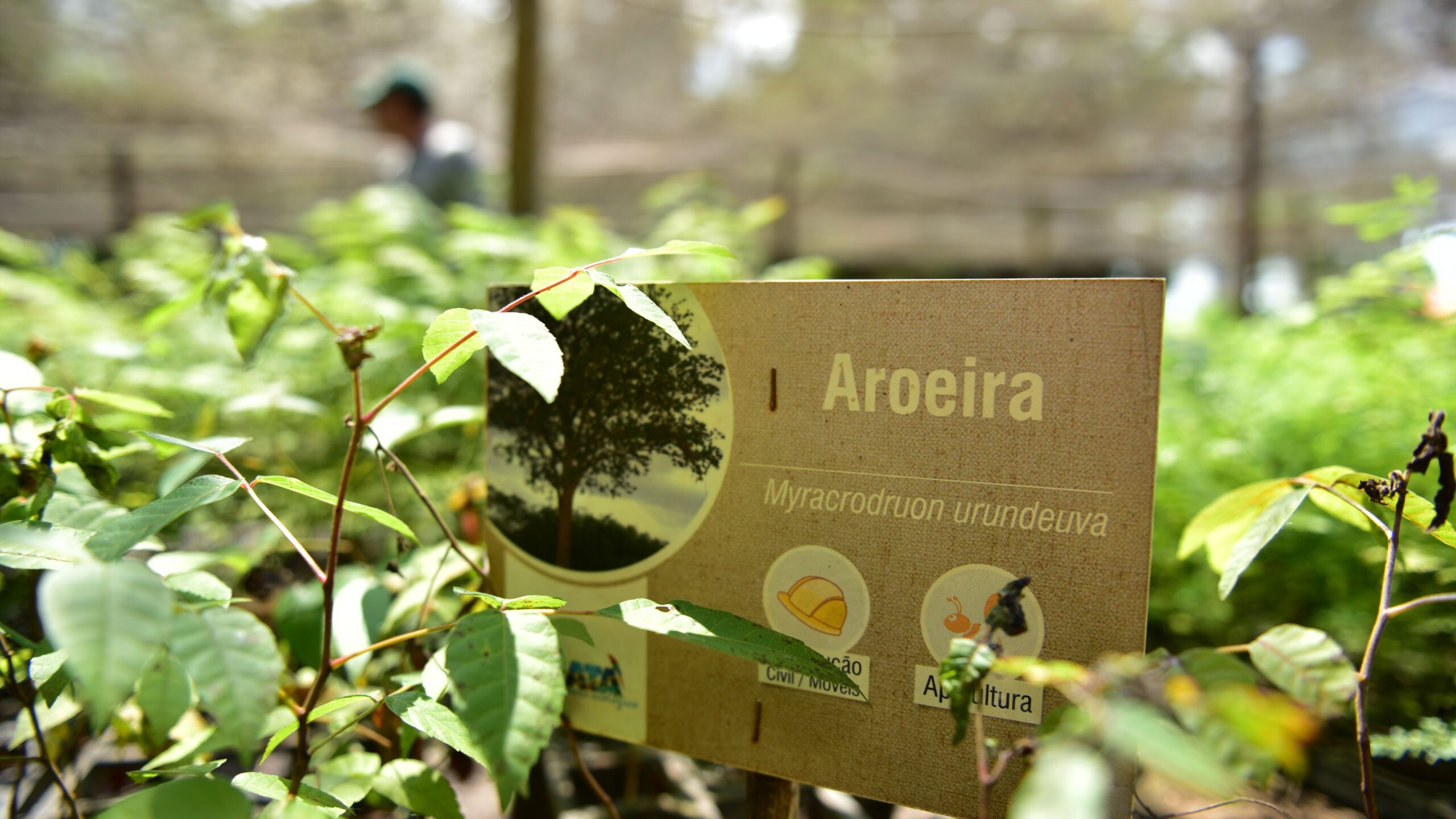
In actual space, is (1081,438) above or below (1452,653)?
above

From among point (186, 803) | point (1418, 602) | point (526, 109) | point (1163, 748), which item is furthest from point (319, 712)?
point (526, 109)

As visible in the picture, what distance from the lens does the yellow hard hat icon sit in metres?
0.70

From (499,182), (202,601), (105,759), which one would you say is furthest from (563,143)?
(202,601)

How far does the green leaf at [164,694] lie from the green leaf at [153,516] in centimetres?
8

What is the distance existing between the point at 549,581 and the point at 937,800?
0.44 m

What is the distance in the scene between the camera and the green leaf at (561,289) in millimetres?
584

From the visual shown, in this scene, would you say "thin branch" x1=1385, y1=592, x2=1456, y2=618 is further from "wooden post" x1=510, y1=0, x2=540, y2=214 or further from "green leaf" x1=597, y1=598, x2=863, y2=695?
"wooden post" x1=510, y1=0, x2=540, y2=214

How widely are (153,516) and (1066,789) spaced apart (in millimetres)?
616

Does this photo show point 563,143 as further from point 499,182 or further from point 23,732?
point 23,732

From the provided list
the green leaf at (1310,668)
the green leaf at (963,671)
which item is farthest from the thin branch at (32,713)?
the green leaf at (1310,668)

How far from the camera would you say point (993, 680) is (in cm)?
65

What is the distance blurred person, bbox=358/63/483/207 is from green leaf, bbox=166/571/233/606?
269 cm

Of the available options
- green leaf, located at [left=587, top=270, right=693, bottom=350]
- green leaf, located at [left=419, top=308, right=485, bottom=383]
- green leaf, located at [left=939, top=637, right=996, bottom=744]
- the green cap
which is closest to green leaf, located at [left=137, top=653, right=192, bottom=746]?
green leaf, located at [left=419, top=308, right=485, bottom=383]

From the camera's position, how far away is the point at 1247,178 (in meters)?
3.30
